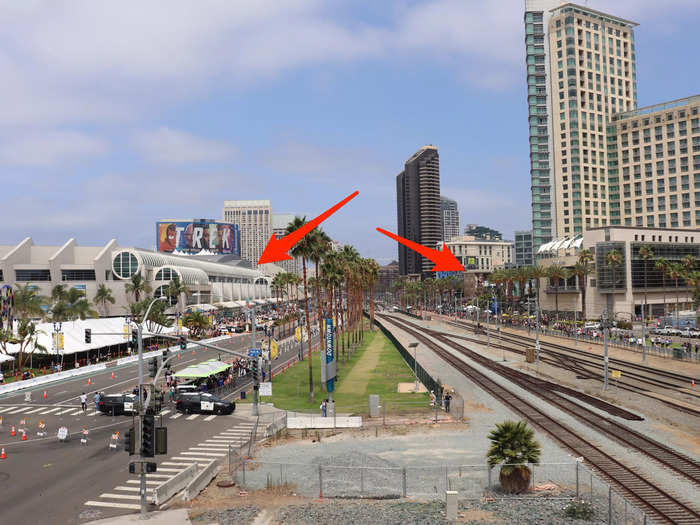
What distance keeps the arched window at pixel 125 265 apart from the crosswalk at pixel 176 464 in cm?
9742

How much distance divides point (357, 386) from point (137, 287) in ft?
257

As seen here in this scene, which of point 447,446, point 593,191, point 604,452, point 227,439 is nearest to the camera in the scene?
point 604,452

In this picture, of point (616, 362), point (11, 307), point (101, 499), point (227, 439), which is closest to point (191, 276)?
point (11, 307)

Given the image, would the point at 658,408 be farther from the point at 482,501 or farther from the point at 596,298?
the point at 596,298

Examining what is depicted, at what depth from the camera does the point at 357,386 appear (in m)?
55.9

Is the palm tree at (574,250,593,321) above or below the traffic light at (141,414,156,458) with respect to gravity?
above

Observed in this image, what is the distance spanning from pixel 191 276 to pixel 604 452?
426 ft

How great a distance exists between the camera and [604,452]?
30016mm

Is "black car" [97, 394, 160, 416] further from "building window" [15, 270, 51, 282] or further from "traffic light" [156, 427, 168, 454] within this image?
"building window" [15, 270, 51, 282]

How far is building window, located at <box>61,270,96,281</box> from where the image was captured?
123m

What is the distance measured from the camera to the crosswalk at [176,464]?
79.0ft

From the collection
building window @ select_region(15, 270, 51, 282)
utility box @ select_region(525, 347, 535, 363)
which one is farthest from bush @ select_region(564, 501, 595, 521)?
building window @ select_region(15, 270, 51, 282)

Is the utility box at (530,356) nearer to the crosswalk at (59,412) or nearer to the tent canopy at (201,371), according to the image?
the tent canopy at (201,371)

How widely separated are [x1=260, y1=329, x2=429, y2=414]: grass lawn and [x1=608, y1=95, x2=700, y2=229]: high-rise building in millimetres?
122135
